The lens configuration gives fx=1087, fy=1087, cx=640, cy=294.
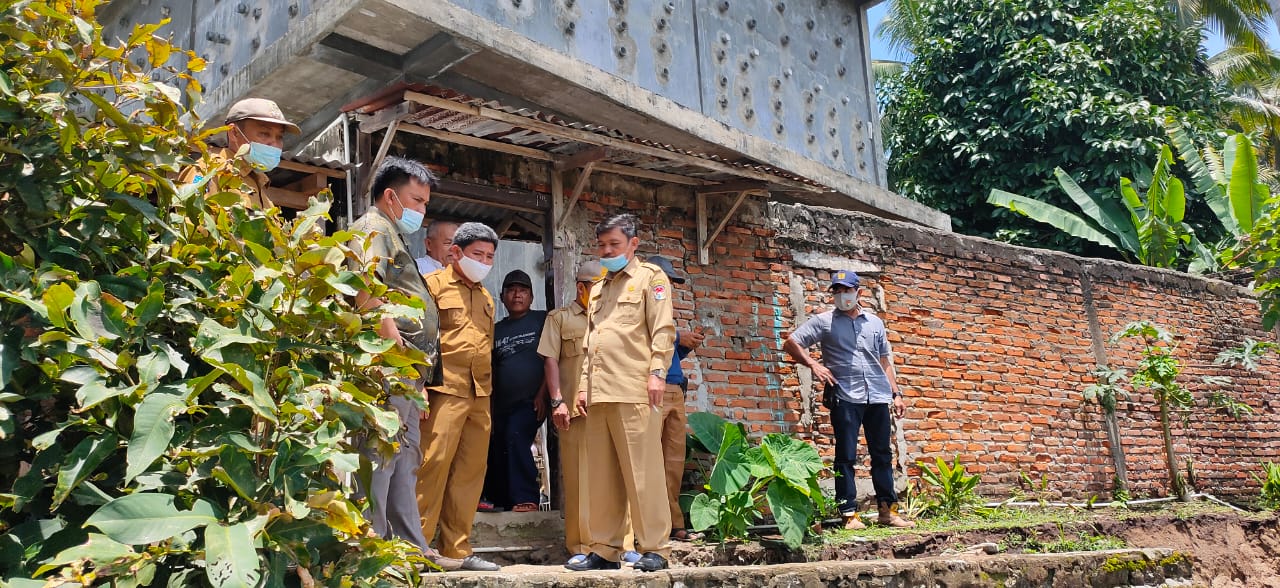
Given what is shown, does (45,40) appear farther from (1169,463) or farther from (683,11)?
(1169,463)

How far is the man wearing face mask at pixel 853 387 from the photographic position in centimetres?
640

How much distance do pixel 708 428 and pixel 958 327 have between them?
3044mm

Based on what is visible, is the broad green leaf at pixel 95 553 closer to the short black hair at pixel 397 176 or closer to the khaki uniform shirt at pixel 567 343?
the short black hair at pixel 397 176

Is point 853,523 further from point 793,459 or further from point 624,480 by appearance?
point 624,480

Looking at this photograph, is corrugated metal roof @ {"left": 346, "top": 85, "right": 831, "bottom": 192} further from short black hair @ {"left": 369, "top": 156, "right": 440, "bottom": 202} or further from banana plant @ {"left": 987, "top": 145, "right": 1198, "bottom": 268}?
banana plant @ {"left": 987, "top": 145, "right": 1198, "bottom": 268}

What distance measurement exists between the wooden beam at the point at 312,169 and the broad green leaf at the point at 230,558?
12.5ft

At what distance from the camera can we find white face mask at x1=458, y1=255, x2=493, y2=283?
16.1ft

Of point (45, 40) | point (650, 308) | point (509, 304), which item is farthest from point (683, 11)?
point (45, 40)

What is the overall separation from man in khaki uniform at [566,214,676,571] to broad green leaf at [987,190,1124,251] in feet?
24.5

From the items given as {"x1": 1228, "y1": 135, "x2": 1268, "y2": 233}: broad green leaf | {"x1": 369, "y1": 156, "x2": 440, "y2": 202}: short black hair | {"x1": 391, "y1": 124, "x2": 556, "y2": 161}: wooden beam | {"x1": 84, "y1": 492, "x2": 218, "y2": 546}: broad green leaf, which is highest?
{"x1": 1228, "y1": 135, "x2": 1268, "y2": 233}: broad green leaf

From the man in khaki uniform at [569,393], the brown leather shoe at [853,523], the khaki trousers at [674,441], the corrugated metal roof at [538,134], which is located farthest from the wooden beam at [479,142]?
the brown leather shoe at [853,523]

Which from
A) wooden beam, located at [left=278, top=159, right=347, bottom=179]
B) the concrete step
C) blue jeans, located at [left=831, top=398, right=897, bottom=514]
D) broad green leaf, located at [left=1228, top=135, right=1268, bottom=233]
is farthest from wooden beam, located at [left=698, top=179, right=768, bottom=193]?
broad green leaf, located at [left=1228, top=135, right=1268, bottom=233]

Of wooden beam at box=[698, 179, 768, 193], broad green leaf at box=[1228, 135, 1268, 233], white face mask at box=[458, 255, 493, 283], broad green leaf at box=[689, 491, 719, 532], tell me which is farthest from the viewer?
broad green leaf at box=[1228, 135, 1268, 233]

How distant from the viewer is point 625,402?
4805 mm
